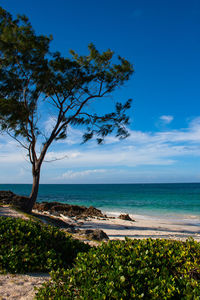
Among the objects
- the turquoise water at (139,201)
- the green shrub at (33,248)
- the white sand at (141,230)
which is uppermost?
the green shrub at (33,248)

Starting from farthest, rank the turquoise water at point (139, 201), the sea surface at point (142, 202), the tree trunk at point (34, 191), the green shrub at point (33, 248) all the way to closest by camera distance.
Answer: the turquoise water at point (139, 201)
the sea surface at point (142, 202)
the tree trunk at point (34, 191)
the green shrub at point (33, 248)

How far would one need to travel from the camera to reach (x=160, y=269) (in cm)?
361

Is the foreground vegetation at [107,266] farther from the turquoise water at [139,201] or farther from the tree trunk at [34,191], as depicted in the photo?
the turquoise water at [139,201]

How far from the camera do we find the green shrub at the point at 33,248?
479 cm

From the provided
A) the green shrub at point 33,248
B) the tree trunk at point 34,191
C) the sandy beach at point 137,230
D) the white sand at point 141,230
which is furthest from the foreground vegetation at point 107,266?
the tree trunk at point 34,191

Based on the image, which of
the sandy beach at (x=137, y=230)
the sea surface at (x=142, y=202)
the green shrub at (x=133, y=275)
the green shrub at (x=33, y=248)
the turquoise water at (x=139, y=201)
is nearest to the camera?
the green shrub at (x=133, y=275)

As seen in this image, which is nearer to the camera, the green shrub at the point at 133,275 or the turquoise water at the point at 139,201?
the green shrub at the point at 133,275

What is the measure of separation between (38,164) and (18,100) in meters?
4.02

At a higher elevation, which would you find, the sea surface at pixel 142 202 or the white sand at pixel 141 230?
the white sand at pixel 141 230

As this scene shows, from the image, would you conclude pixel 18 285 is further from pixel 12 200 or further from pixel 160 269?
pixel 12 200

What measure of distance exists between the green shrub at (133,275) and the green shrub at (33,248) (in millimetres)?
1276

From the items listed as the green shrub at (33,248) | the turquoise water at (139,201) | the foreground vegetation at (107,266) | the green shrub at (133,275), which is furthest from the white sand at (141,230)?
the turquoise water at (139,201)

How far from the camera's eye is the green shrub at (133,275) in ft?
9.34

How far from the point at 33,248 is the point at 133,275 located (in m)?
2.82
